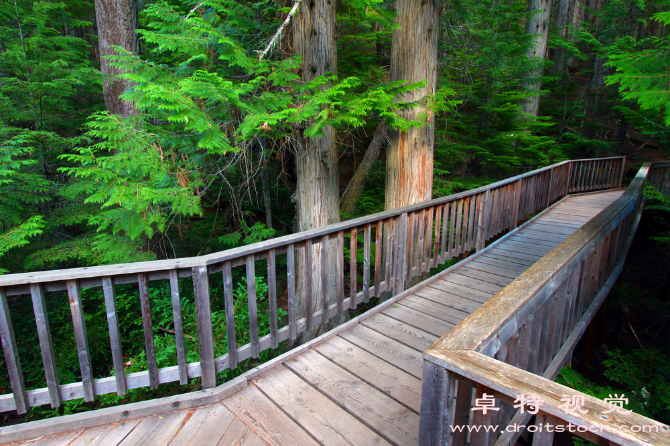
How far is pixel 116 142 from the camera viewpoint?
12.1 ft

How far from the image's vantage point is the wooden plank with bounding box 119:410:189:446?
2.08 meters

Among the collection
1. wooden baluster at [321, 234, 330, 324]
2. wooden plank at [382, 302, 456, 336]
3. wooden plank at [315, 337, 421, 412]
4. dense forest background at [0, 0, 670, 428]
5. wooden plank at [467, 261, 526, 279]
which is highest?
dense forest background at [0, 0, 670, 428]

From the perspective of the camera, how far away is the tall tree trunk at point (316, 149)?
4738 millimetres

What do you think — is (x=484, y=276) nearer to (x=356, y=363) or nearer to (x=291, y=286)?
(x=356, y=363)

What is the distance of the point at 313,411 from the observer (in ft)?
7.68

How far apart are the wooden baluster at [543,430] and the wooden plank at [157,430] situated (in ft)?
6.42

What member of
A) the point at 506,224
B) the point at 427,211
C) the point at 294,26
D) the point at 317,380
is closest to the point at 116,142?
the point at 294,26

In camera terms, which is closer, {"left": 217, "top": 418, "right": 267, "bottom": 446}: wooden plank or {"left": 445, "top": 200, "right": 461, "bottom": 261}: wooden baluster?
{"left": 217, "top": 418, "right": 267, "bottom": 446}: wooden plank

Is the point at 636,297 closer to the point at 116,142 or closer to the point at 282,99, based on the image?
the point at 282,99

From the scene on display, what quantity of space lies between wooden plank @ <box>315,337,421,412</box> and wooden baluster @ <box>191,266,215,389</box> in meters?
0.94

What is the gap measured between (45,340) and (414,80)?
4.82 m

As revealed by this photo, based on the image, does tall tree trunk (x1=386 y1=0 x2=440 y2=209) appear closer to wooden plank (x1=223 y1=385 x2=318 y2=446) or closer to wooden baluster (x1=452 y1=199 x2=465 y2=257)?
wooden baluster (x1=452 y1=199 x2=465 y2=257)

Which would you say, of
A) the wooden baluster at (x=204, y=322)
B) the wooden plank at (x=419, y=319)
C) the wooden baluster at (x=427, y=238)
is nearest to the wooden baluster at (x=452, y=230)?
the wooden baluster at (x=427, y=238)

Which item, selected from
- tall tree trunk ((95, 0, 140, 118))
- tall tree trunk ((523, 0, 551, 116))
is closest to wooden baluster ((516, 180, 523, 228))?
tall tree trunk ((523, 0, 551, 116))
